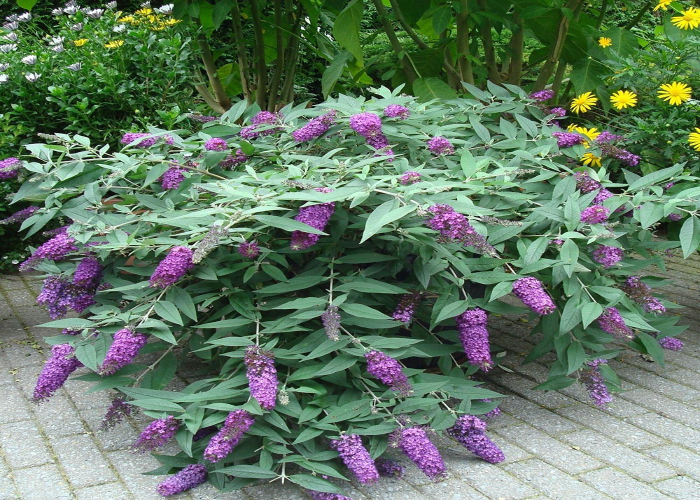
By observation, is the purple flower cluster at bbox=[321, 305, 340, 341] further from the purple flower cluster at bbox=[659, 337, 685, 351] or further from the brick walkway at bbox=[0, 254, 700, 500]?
the purple flower cluster at bbox=[659, 337, 685, 351]

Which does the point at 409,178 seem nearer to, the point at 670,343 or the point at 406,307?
the point at 406,307

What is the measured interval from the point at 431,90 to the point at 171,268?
228 centimetres

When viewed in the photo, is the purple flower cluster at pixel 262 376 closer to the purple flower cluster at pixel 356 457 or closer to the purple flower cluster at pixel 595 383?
the purple flower cluster at pixel 356 457

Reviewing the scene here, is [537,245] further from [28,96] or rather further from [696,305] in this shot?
[28,96]

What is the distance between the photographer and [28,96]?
4145 mm

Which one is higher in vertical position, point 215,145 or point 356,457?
point 215,145

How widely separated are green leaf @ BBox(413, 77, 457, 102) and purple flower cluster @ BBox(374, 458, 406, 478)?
2.32 m

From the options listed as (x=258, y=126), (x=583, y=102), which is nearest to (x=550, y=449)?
(x=258, y=126)

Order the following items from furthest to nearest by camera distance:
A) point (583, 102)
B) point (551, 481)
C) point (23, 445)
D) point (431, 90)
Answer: point (431, 90) → point (583, 102) → point (23, 445) → point (551, 481)

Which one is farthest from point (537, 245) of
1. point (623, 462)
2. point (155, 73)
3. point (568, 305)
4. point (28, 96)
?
point (28, 96)

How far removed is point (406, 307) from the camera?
280 centimetres

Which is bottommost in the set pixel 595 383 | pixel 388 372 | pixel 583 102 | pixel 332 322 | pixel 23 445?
pixel 23 445

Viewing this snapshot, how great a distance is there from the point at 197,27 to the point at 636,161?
2949 mm

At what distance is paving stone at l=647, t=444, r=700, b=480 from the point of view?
258cm
